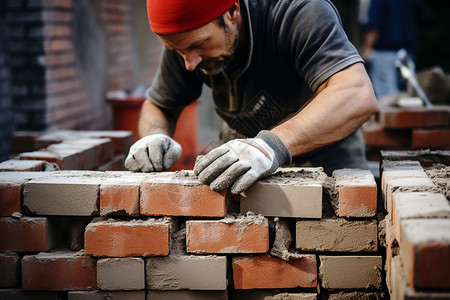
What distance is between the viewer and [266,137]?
7.83ft

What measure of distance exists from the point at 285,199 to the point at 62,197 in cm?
88

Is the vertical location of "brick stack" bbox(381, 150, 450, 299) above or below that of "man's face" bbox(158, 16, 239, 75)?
below

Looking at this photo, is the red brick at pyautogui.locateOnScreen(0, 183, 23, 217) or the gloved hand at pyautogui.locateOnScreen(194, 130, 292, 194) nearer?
the gloved hand at pyautogui.locateOnScreen(194, 130, 292, 194)

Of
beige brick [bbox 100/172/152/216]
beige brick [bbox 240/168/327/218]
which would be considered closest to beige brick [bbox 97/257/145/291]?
beige brick [bbox 100/172/152/216]

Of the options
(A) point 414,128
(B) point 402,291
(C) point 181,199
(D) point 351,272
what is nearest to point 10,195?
(C) point 181,199

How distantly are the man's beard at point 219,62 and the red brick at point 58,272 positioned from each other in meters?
1.02

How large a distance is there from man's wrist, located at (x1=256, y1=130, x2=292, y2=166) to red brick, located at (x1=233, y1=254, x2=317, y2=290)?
15.5 inches

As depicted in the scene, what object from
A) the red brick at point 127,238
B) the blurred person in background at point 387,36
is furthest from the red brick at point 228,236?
the blurred person in background at point 387,36

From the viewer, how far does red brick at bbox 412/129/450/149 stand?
14.1 ft

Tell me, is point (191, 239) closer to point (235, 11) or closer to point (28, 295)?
point (28, 295)

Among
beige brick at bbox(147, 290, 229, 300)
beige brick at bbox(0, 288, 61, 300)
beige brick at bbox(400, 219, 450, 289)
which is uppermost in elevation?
beige brick at bbox(400, 219, 450, 289)

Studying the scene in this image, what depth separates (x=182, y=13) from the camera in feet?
8.19

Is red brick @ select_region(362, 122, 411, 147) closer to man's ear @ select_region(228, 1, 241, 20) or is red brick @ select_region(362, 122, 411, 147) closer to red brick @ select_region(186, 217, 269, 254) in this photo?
man's ear @ select_region(228, 1, 241, 20)

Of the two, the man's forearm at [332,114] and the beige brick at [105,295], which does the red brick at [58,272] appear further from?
the man's forearm at [332,114]
